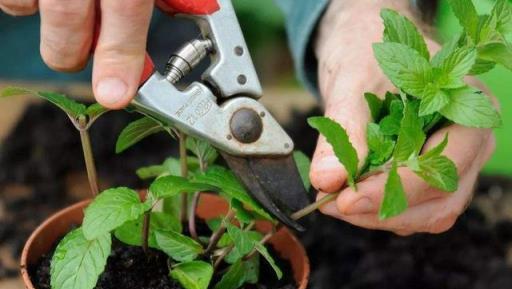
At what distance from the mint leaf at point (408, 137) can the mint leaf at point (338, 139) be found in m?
0.03

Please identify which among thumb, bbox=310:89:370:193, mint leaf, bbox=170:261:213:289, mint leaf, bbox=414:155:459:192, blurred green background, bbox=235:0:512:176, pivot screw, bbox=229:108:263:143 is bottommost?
blurred green background, bbox=235:0:512:176

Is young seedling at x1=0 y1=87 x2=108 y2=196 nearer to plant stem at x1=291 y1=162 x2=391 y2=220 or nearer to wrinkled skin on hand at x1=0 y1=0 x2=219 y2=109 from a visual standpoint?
wrinkled skin on hand at x1=0 y1=0 x2=219 y2=109

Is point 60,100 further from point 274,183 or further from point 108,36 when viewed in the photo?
point 274,183

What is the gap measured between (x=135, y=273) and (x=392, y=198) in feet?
0.79

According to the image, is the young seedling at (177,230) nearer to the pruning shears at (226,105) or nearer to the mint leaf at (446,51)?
the pruning shears at (226,105)

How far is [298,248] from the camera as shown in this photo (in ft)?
2.29

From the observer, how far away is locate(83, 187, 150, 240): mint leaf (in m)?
0.57

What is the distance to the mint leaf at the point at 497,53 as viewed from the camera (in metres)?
0.61

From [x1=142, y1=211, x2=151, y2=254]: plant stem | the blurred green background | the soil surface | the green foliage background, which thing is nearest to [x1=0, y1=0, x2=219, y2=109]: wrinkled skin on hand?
[x1=142, y1=211, x2=151, y2=254]: plant stem

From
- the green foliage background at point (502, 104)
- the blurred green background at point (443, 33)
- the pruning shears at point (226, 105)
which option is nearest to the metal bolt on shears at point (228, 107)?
the pruning shears at point (226, 105)

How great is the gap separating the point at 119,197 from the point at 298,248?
175mm

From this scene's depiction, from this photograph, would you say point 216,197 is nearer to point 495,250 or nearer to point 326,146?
point 326,146

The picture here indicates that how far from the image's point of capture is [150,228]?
0.69 meters

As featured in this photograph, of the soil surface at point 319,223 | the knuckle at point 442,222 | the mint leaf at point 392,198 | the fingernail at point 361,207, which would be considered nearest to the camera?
the mint leaf at point 392,198
